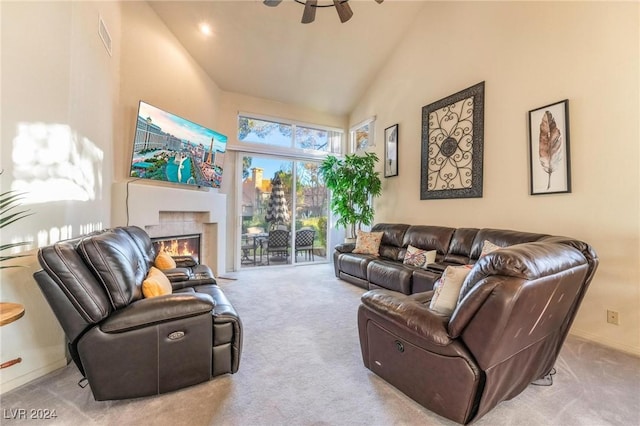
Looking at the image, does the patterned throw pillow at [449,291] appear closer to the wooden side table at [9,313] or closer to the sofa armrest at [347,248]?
the wooden side table at [9,313]

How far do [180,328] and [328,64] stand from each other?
4863mm

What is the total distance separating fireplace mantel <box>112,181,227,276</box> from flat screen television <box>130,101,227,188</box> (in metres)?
0.17

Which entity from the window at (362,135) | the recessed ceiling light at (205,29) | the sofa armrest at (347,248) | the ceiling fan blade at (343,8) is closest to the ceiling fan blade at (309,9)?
the ceiling fan blade at (343,8)

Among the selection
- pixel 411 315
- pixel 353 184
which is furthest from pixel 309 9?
pixel 411 315

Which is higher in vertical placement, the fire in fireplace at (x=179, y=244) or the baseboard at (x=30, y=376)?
the fire in fireplace at (x=179, y=244)

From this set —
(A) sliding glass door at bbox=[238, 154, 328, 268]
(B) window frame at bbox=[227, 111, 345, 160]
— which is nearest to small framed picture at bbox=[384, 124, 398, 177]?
(B) window frame at bbox=[227, 111, 345, 160]

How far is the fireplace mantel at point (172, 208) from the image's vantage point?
10.6 feet

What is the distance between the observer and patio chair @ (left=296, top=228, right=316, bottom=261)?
Result: 5.99m

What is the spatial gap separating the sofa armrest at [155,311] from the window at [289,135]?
13.5ft

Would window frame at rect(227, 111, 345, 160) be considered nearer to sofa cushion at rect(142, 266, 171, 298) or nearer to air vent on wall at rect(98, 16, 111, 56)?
air vent on wall at rect(98, 16, 111, 56)

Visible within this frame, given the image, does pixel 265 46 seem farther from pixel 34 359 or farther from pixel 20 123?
pixel 34 359

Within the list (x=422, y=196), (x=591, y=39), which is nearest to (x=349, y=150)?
(x=422, y=196)

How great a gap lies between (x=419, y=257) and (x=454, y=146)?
1.67 metres

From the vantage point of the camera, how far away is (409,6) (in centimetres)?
443
